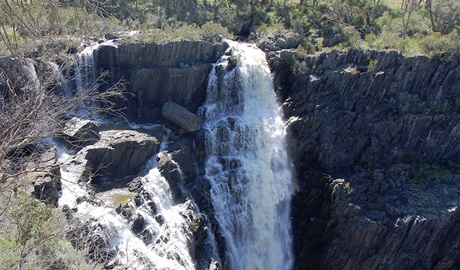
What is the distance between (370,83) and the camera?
85.8 ft

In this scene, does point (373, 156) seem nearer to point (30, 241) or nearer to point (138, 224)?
point (138, 224)

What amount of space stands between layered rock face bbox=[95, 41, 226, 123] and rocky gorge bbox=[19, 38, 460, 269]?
7 cm

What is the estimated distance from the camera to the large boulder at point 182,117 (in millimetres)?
23969

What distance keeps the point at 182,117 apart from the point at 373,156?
1278cm

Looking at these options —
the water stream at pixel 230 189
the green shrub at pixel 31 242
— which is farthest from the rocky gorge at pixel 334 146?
the green shrub at pixel 31 242

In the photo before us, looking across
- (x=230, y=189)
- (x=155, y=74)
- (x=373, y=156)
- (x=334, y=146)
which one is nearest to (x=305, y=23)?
(x=334, y=146)

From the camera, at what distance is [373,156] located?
2545 centimetres

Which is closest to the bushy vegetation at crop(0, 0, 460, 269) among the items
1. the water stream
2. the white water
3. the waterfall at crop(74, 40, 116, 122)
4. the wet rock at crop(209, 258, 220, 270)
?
the waterfall at crop(74, 40, 116, 122)

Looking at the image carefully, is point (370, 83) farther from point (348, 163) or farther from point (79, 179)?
point (79, 179)

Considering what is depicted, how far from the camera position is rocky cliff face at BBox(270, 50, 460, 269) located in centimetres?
2305

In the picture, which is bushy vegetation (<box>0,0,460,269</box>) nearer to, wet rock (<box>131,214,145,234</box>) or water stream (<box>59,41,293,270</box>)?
water stream (<box>59,41,293,270</box>)

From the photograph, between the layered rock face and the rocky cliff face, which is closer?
the rocky cliff face

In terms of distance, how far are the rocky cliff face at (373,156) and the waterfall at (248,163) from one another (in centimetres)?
105

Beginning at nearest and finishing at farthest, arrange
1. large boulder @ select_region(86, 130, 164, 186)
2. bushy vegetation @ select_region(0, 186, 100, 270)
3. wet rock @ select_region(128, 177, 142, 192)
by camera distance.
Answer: bushy vegetation @ select_region(0, 186, 100, 270), wet rock @ select_region(128, 177, 142, 192), large boulder @ select_region(86, 130, 164, 186)
